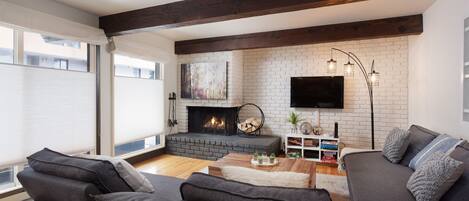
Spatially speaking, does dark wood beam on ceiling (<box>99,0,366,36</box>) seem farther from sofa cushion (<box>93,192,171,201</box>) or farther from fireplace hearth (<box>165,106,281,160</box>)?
fireplace hearth (<box>165,106,281,160</box>)

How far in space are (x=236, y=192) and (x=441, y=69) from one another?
290 cm

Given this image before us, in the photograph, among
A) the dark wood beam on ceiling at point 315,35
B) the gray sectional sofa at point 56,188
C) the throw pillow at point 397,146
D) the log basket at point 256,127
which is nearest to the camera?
the gray sectional sofa at point 56,188

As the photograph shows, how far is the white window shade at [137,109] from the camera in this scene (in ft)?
12.5

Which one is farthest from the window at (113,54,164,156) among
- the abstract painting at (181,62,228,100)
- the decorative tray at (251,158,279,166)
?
the decorative tray at (251,158,279,166)

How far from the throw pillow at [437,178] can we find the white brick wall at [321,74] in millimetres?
2895

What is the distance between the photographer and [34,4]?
2660mm

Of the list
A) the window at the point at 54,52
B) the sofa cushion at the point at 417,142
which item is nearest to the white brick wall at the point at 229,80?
the window at the point at 54,52

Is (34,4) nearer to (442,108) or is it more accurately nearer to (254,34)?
(254,34)

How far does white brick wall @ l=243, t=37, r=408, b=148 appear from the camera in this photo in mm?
4246

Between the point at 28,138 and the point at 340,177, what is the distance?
3897 mm

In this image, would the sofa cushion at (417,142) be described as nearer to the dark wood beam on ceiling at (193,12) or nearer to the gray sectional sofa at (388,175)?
the gray sectional sofa at (388,175)

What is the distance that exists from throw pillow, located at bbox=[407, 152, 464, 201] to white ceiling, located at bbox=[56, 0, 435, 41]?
199cm

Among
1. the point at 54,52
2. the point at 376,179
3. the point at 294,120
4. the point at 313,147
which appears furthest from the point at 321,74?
the point at 54,52

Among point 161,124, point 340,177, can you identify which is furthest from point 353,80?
point 161,124
